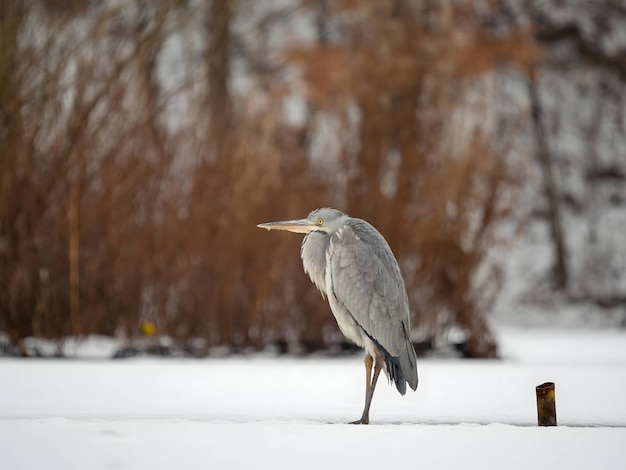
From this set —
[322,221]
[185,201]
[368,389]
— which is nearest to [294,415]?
[368,389]

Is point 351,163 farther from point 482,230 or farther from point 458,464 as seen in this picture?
point 458,464

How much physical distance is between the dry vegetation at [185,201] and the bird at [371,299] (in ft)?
14.6

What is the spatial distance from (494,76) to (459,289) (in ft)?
32.3

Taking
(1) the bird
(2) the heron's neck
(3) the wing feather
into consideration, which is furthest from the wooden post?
(2) the heron's neck

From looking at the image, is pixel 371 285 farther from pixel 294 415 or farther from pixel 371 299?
pixel 294 415

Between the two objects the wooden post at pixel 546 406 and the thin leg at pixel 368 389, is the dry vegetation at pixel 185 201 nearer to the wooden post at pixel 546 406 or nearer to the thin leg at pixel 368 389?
the thin leg at pixel 368 389

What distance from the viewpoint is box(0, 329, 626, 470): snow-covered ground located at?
3680 mm

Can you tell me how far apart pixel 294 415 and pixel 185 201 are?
16.2 ft

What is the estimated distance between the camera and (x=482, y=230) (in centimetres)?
955

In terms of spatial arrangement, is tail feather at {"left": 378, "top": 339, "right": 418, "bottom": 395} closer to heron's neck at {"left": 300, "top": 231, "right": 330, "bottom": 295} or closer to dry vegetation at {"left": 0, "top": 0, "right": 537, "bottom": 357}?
heron's neck at {"left": 300, "top": 231, "right": 330, "bottom": 295}

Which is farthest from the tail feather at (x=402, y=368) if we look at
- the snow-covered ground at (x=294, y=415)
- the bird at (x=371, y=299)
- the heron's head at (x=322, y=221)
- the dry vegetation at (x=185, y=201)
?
the dry vegetation at (x=185, y=201)

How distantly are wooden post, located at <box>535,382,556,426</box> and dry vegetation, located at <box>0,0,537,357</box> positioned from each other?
193 inches

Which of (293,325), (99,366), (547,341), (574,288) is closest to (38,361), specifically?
(99,366)

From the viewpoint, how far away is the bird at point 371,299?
4.81 meters
